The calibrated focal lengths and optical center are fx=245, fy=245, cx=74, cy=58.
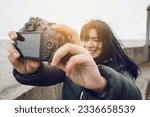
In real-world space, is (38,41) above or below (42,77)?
above

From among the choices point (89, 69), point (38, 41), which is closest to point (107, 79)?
point (89, 69)

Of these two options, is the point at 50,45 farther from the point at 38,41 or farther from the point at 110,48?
the point at 110,48

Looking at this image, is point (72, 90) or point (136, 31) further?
point (136, 31)

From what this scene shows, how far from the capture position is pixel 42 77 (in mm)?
671

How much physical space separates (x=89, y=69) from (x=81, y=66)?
0.02m

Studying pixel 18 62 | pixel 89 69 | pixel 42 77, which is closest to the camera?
pixel 89 69

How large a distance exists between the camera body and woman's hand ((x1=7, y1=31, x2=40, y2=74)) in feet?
0.04

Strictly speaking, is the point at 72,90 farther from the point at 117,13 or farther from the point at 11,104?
the point at 117,13

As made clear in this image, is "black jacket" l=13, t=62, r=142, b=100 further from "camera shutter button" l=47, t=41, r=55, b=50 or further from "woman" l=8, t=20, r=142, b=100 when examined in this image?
"camera shutter button" l=47, t=41, r=55, b=50

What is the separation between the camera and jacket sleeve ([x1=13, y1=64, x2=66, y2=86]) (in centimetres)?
61

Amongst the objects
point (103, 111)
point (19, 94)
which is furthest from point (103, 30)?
point (19, 94)

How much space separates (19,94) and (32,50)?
0.48 meters

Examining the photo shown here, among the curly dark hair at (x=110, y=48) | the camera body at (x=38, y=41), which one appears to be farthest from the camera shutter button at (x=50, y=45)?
the curly dark hair at (x=110, y=48)

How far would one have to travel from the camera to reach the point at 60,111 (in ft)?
3.06
